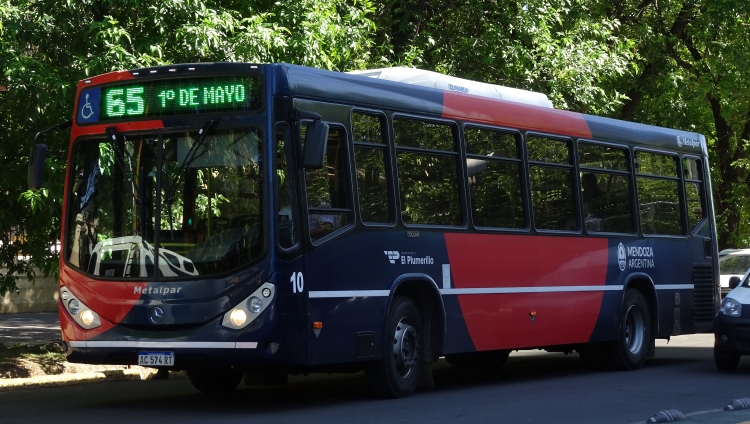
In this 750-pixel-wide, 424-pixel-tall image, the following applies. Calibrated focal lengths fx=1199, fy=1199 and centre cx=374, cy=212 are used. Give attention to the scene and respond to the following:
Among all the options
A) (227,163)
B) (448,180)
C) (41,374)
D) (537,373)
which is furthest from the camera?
(537,373)

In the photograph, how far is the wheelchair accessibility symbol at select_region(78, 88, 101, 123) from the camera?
37.6 ft

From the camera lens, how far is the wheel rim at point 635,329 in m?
16.2

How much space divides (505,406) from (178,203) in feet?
12.2

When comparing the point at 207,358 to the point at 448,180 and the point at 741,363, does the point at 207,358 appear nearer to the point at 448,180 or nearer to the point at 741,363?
the point at 448,180

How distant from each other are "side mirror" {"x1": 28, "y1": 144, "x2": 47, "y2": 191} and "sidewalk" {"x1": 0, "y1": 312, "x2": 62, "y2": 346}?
25.4ft

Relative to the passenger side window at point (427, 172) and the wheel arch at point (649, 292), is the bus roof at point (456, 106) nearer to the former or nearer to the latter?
the passenger side window at point (427, 172)

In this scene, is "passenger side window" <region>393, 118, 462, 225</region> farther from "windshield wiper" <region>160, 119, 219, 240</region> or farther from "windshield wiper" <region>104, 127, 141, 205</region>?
"windshield wiper" <region>104, 127, 141, 205</region>

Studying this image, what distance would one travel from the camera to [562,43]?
844 inches

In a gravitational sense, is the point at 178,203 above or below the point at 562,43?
below

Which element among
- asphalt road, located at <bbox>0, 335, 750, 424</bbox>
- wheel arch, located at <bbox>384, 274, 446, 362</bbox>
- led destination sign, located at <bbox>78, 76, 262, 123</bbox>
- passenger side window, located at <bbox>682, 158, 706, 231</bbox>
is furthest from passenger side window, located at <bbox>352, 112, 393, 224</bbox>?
passenger side window, located at <bbox>682, 158, 706, 231</bbox>

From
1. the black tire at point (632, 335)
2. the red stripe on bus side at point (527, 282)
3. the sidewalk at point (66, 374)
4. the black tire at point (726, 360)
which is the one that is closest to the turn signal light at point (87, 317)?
the sidewalk at point (66, 374)

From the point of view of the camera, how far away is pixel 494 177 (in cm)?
1368

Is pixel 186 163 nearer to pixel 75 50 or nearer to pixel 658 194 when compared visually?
pixel 75 50

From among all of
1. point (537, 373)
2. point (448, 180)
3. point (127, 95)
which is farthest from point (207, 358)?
point (537, 373)
